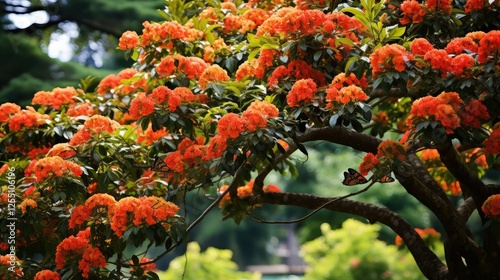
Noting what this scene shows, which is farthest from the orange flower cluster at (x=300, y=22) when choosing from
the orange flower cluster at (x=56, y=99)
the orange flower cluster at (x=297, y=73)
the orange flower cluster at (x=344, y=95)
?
the orange flower cluster at (x=56, y=99)

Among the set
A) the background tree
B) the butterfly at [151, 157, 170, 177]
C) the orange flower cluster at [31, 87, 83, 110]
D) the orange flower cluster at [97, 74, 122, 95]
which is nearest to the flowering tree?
the butterfly at [151, 157, 170, 177]

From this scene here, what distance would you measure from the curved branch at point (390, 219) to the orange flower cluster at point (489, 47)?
122cm

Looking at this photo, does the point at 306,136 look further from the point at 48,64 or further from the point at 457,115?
the point at 48,64

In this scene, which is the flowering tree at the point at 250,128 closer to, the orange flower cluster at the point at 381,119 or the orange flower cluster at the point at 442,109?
the orange flower cluster at the point at 442,109

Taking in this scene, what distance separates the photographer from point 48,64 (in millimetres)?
10969

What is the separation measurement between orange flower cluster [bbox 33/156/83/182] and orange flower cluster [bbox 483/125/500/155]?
1.94m

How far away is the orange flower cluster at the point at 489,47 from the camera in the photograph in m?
4.00

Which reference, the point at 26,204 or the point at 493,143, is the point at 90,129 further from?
the point at 493,143

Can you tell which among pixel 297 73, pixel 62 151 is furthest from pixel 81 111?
pixel 297 73

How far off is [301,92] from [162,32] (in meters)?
1.15

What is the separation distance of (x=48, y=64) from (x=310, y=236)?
5890mm

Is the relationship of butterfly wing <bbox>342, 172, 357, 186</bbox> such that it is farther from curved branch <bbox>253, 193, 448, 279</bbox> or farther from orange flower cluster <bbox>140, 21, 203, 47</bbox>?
orange flower cluster <bbox>140, 21, 203, 47</bbox>

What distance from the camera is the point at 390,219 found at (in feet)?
16.4

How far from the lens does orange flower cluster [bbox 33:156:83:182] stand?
4246mm
